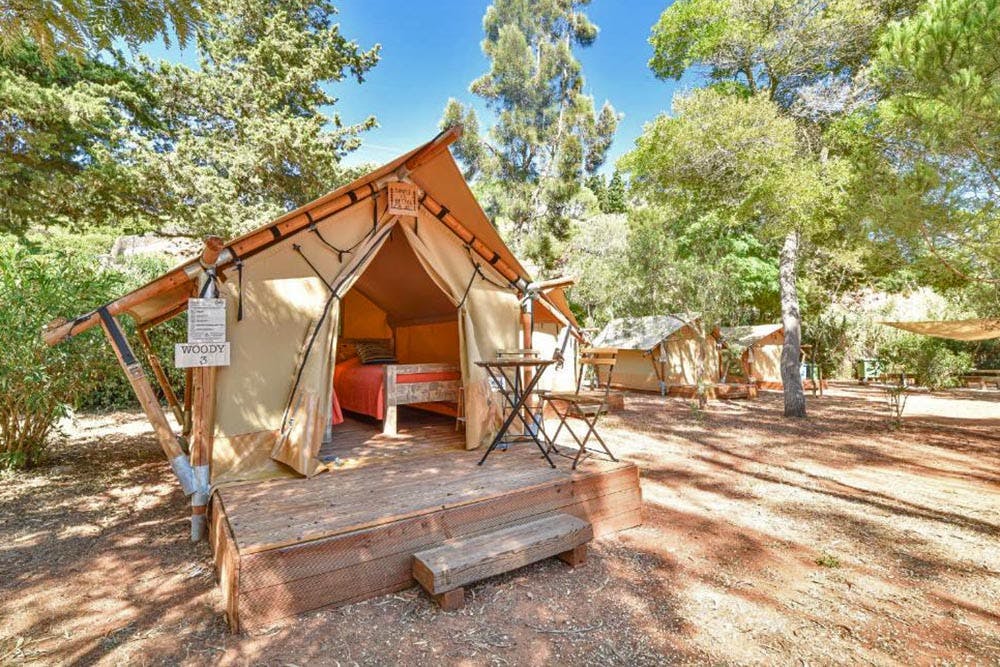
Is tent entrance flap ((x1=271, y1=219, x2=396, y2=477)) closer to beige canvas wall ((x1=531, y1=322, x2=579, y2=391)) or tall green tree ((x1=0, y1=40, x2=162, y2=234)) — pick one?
tall green tree ((x1=0, y1=40, x2=162, y2=234))

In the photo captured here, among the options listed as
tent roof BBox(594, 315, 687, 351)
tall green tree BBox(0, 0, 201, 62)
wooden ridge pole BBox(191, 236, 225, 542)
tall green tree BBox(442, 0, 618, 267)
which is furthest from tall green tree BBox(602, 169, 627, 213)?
tall green tree BBox(0, 0, 201, 62)

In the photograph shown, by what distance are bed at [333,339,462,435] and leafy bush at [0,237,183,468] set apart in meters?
2.71

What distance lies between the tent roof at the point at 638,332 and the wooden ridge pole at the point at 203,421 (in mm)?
12995

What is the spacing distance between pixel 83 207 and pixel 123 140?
6.05ft

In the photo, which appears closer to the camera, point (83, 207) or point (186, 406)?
point (186, 406)

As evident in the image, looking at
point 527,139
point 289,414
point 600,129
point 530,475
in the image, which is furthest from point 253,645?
point 600,129

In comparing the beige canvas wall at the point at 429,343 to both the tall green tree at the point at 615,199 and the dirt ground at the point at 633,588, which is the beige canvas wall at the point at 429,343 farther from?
the tall green tree at the point at 615,199

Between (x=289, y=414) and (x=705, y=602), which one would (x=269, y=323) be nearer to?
(x=289, y=414)

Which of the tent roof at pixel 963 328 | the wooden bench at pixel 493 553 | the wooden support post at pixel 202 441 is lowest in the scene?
the wooden bench at pixel 493 553

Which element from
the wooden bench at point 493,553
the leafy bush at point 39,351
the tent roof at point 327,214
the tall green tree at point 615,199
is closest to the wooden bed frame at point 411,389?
the tent roof at point 327,214

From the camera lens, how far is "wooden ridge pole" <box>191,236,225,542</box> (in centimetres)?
344

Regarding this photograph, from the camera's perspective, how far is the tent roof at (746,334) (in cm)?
1547

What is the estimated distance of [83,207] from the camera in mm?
10547

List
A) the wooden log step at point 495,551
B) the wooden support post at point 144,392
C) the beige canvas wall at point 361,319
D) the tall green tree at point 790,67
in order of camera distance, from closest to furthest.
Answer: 1. the wooden log step at point 495,551
2. the wooden support post at point 144,392
3. the tall green tree at point 790,67
4. the beige canvas wall at point 361,319
